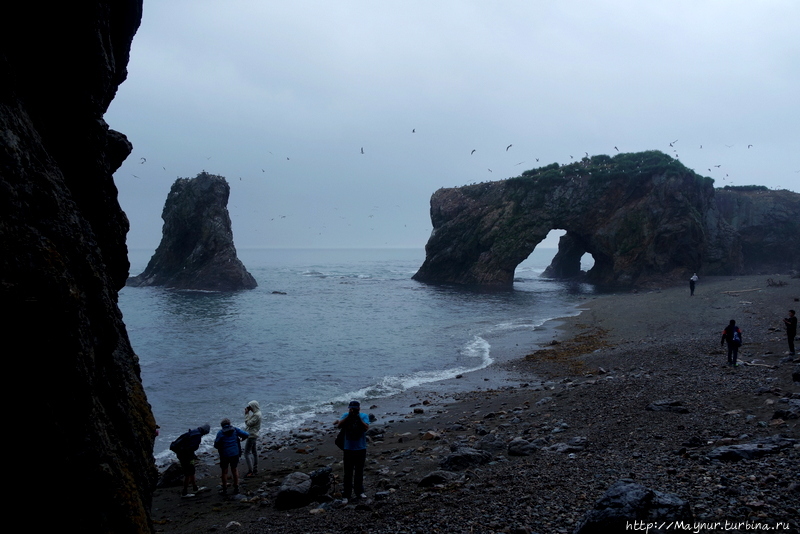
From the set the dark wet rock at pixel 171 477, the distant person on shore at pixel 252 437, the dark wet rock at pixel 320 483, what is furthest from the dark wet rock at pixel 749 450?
the dark wet rock at pixel 171 477

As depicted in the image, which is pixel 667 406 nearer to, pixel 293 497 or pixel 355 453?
pixel 355 453

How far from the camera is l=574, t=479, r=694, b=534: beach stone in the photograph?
4.96 meters

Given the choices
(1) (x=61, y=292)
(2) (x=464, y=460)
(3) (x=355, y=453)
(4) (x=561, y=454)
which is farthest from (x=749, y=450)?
(1) (x=61, y=292)

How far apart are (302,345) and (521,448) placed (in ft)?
67.8

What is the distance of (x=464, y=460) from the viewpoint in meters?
8.96

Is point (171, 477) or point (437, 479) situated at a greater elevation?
point (437, 479)

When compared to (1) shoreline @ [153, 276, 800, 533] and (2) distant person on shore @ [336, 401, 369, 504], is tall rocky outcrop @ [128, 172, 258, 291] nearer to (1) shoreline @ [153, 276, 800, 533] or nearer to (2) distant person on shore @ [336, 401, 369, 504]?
(1) shoreline @ [153, 276, 800, 533]

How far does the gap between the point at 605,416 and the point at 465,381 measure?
27.4 feet

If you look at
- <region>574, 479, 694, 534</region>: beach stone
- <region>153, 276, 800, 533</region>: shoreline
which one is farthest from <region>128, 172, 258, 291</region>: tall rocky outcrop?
<region>574, 479, 694, 534</region>: beach stone

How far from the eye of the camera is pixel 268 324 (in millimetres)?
36094

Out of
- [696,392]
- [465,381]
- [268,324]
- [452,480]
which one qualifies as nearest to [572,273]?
[268,324]

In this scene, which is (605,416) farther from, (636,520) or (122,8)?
(122,8)

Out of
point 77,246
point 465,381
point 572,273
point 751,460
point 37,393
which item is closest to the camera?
point 37,393

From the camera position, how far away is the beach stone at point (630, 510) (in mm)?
4957
